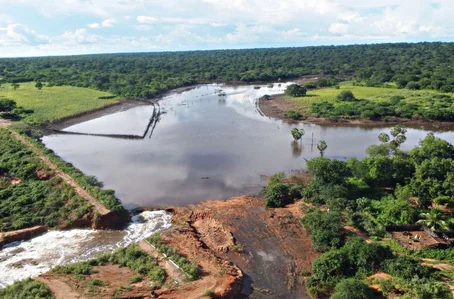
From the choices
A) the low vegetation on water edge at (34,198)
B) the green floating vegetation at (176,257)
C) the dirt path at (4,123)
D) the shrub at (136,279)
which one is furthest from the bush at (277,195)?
the dirt path at (4,123)

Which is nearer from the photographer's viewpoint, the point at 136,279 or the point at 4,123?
the point at 136,279

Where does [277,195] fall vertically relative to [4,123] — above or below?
below

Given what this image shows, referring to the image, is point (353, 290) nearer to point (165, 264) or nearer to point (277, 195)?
point (165, 264)

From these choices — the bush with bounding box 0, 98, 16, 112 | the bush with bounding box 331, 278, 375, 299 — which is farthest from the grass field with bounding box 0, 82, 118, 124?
the bush with bounding box 331, 278, 375, 299

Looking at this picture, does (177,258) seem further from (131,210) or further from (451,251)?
(451,251)

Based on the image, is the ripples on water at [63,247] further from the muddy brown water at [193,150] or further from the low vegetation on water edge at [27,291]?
the muddy brown water at [193,150]

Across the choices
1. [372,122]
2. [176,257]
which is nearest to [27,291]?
[176,257]

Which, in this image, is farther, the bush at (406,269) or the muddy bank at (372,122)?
the muddy bank at (372,122)
